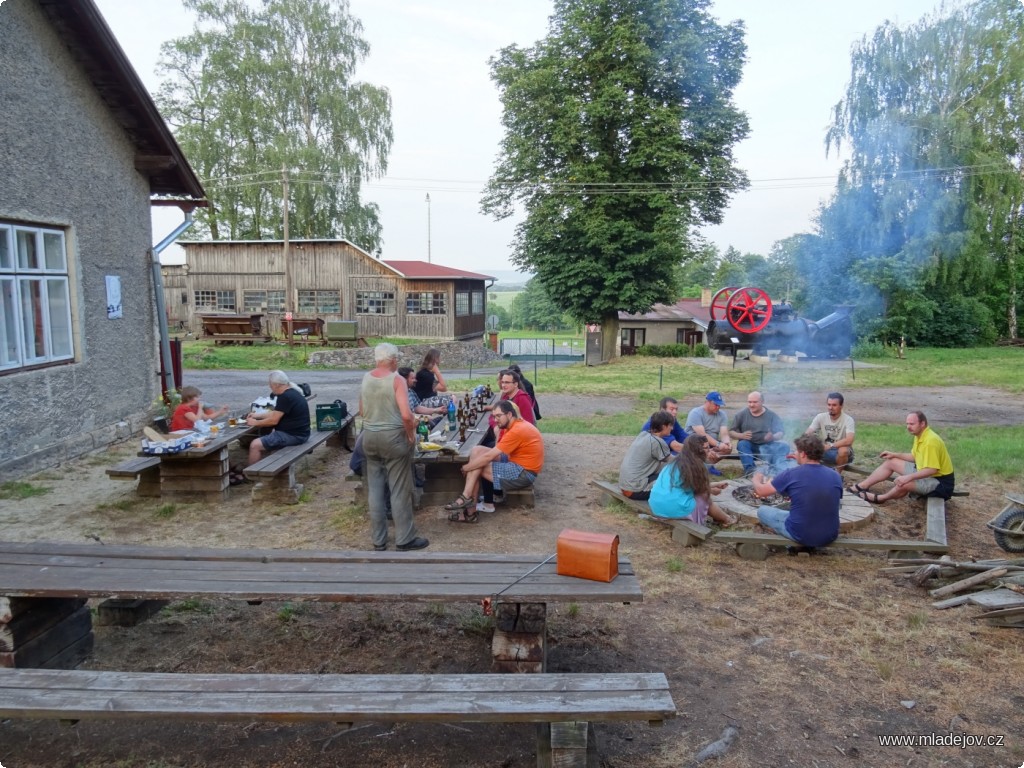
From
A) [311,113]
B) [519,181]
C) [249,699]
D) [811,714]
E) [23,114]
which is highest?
[311,113]

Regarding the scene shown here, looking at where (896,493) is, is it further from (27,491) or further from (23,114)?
(23,114)

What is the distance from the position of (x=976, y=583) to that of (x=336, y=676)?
444 centimetres

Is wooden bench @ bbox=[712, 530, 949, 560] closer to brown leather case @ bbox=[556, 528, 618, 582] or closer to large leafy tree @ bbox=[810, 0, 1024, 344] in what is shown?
brown leather case @ bbox=[556, 528, 618, 582]

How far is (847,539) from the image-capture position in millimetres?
5754

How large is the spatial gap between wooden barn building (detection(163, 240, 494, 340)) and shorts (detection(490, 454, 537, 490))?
2378 centimetres

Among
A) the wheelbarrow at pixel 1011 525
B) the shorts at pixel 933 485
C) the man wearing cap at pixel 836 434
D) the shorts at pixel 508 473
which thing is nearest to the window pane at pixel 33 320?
the shorts at pixel 508 473

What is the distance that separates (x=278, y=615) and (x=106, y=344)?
6.93 metres

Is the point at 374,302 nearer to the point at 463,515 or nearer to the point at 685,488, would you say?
the point at 463,515

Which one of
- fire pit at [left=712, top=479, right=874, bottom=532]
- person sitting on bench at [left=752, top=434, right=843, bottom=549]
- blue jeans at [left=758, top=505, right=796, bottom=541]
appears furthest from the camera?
fire pit at [left=712, top=479, right=874, bottom=532]

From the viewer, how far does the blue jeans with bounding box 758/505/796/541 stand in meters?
5.79

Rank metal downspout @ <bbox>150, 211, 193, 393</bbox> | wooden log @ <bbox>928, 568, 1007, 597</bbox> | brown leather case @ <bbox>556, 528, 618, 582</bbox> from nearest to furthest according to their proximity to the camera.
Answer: brown leather case @ <bbox>556, 528, 618, 582</bbox>, wooden log @ <bbox>928, 568, 1007, 597</bbox>, metal downspout @ <bbox>150, 211, 193, 393</bbox>

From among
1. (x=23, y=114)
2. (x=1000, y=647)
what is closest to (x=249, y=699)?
(x=1000, y=647)

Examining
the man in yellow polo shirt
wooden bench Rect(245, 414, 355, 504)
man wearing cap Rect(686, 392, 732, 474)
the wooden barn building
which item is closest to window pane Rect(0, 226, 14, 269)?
wooden bench Rect(245, 414, 355, 504)

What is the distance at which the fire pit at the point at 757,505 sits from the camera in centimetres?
634
